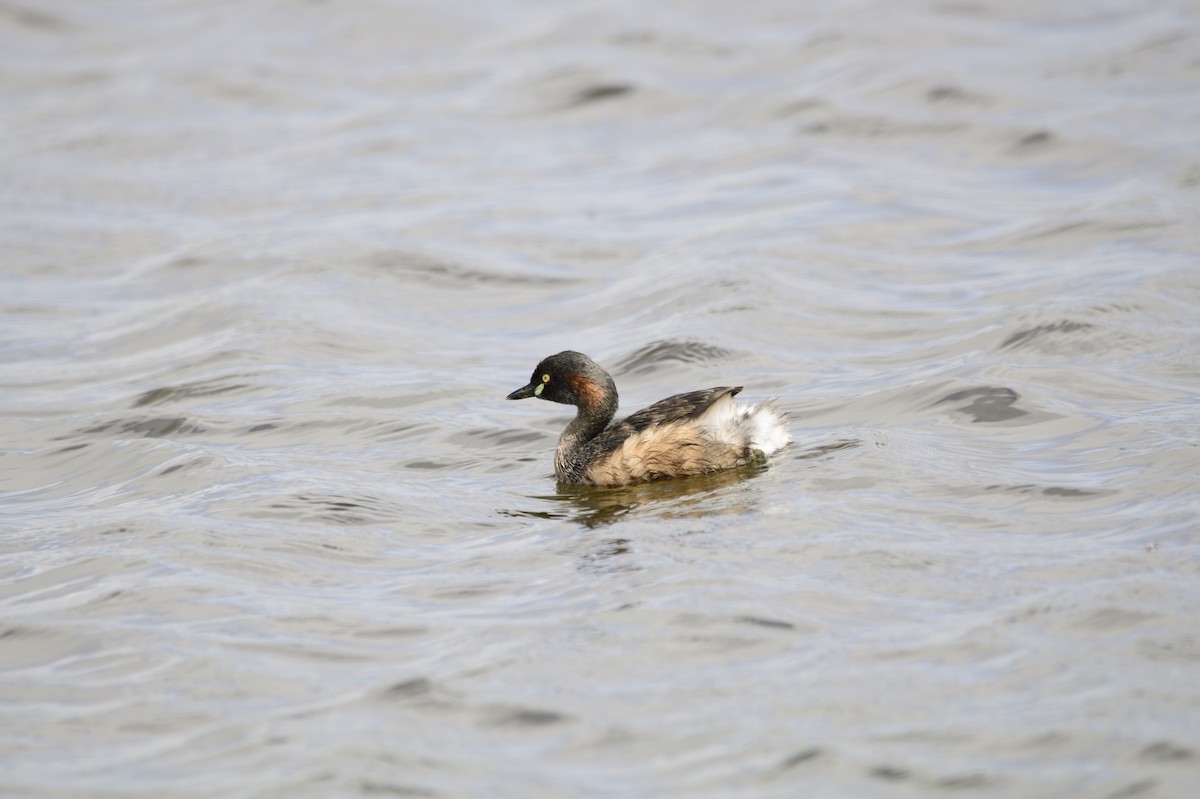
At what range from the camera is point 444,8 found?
22000 mm

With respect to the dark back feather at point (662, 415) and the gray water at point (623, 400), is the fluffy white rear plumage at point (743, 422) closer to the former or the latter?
the dark back feather at point (662, 415)

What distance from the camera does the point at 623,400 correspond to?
1024cm

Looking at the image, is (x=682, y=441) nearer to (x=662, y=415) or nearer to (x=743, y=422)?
(x=662, y=415)

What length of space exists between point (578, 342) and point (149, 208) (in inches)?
247

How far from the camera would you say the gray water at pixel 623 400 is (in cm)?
545

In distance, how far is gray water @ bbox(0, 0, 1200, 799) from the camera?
5.45m

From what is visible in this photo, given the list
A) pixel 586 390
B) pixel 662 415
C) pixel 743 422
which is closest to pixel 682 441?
pixel 662 415

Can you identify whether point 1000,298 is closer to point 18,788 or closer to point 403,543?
point 403,543

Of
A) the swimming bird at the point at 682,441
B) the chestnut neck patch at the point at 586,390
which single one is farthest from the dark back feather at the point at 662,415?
the chestnut neck patch at the point at 586,390

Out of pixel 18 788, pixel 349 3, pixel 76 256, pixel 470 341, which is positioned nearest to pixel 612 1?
pixel 349 3

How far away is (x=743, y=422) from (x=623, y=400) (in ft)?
6.80

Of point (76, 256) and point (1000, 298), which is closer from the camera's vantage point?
point (1000, 298)

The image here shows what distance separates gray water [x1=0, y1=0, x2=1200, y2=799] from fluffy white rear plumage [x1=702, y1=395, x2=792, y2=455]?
0.82 feet

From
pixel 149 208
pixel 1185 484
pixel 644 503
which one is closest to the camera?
pixel 1185 484
